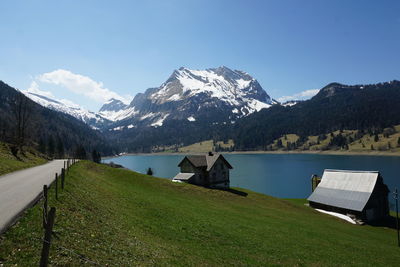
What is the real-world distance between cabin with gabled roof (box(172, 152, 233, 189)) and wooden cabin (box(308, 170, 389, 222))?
80.6 feet

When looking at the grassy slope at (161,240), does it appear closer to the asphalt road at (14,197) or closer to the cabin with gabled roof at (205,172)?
the asphalt road at (14,197)

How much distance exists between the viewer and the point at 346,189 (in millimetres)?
60938

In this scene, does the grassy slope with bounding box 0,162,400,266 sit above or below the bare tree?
below

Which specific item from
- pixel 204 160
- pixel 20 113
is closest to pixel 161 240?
pixel 204 160

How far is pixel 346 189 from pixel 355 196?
3041 mm

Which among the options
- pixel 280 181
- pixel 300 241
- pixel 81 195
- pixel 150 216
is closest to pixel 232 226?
pixel 300 241

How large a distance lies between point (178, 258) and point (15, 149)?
5157 centimetres

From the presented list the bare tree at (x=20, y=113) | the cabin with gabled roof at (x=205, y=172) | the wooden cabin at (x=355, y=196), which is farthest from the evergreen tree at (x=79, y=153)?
the wooden cabin at (x=355, y=196)

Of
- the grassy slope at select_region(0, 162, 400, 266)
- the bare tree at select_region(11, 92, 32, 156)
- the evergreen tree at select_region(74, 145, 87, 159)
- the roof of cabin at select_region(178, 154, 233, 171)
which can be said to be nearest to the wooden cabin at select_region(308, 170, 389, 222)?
the grassy slope at select_region(0, 162, 400, 266)

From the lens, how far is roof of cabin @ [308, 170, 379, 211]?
186ft

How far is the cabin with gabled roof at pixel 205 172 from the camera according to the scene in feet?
227

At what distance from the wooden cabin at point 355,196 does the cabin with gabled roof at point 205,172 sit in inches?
967

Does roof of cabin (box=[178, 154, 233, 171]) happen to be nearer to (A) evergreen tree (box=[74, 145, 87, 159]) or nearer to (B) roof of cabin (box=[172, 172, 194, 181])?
(B) roof of cabin (box=[172, 172, 194, 181])

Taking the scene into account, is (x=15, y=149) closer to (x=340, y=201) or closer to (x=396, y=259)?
(x=396, y=259)
